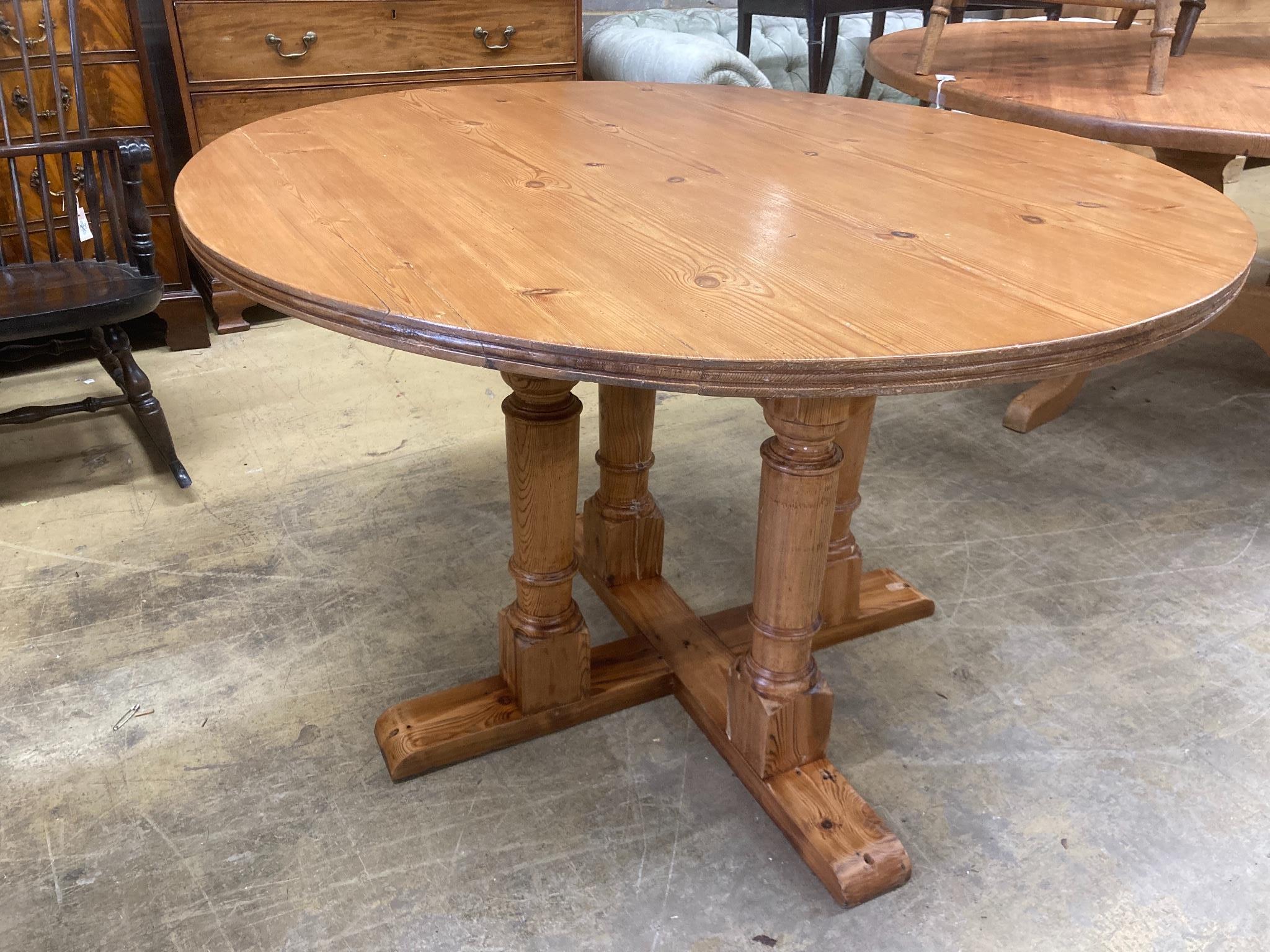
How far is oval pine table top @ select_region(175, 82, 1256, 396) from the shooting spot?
80 cm

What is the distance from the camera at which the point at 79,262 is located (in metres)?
2.10

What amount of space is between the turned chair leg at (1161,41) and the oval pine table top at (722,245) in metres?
0.70

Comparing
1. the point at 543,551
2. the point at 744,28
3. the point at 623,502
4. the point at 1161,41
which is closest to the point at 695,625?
the point at 623,502

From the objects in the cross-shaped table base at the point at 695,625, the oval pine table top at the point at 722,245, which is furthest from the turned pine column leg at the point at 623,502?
the oval pine table top at the point at 722,245

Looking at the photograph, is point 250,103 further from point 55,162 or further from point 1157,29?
point 1157,29

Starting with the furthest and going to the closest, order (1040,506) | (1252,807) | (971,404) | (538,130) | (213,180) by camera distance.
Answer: (971,404)
(1040,506)
(538,130)
(1252,807)
(213,180)

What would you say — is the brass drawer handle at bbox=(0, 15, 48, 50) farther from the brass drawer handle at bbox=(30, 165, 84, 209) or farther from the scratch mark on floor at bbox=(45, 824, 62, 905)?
the scratch mark on floor at bbox=(45, 824, 62, 905)

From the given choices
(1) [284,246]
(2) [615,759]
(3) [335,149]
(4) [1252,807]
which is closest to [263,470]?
(3) [335,149]

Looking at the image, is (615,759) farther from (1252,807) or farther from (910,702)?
(1252,807)

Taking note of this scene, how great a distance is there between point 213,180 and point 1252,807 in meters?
1.60

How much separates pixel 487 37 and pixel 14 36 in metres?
1.18

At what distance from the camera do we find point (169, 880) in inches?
48.8

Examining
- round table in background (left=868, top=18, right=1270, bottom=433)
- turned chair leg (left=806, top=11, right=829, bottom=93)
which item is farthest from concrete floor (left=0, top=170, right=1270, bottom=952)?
turned chair leg (left=806, top=11, right=829, bottom=93)

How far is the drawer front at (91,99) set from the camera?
7.72 ft
